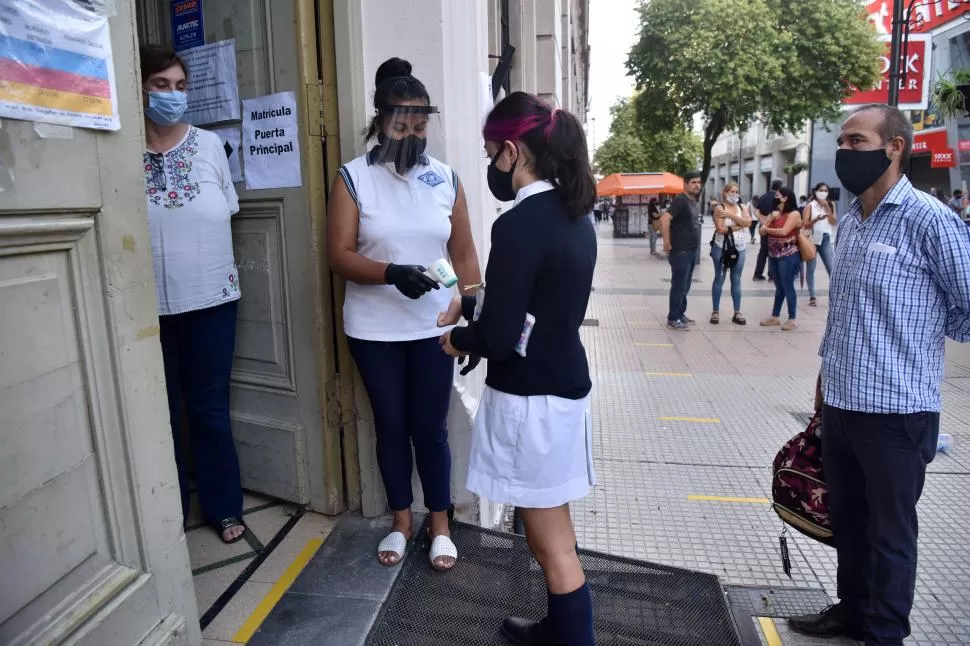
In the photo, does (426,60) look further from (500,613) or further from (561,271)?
(500,613)

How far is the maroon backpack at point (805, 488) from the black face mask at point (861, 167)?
0.92 metres

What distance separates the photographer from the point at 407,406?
9.13 feet

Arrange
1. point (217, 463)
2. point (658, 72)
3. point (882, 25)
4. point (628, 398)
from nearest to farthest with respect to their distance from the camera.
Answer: point (217, 463) → point (628, 398) → point (658, 72) → point (882, 25)

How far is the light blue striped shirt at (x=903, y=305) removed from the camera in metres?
2.21

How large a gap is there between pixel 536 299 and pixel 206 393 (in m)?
1.63

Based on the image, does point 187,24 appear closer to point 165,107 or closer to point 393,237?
point 165,107

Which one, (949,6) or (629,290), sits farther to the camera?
(949,6)

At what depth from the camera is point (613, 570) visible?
297cm

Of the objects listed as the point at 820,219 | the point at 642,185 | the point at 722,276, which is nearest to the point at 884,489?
the point at 722,276

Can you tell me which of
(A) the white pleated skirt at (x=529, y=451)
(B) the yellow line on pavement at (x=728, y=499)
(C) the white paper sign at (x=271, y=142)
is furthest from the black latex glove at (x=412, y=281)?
(B) the yellow line on pavement at (x=728, y=499)

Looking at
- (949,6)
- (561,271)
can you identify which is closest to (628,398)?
(561,271)

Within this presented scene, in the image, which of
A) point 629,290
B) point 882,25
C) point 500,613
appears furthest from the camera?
point 882,25

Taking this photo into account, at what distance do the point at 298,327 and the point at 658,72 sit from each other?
1904cm

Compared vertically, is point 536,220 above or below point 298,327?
above
